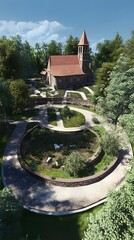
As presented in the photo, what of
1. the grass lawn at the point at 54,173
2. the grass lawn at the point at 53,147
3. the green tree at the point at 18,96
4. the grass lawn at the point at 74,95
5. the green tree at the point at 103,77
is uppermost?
the green tree at the point at 103,77

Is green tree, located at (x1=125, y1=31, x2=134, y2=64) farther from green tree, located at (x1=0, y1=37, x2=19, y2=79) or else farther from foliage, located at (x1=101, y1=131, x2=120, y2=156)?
green tree, located at (x1=0, y1=37, x2=19, y2=79)

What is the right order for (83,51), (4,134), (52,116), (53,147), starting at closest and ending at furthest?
(53,147) < (4,134) < (52,116) < (83,51)

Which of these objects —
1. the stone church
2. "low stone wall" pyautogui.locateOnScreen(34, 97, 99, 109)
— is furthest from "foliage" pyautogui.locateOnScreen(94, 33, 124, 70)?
"low stone wall" pyautogui.locateOnScreen(34, 97, 99, 109)

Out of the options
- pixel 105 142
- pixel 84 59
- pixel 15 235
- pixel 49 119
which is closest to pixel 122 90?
pixel 105 142

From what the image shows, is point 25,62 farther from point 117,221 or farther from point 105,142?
point 117,221

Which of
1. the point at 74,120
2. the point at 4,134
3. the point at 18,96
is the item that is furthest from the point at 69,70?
the point at 4,134

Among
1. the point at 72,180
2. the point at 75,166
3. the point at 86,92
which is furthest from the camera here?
the point at 86,92

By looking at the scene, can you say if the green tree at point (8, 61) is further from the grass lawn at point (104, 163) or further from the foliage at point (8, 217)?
the foliage at point (8, 217)

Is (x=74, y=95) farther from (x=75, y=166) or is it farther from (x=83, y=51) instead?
(x=75, y=166)

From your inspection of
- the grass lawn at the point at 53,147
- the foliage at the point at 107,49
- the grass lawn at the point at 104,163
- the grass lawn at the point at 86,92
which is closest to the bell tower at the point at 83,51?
the foliage at the point at 107,49
